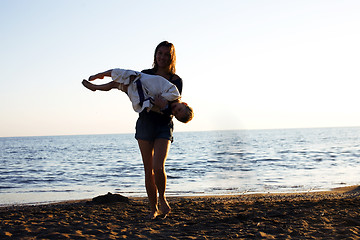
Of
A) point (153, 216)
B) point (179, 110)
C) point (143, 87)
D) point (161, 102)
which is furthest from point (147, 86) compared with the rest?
point (153, 216)

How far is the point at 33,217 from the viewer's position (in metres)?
4.43

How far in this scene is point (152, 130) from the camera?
394 centimetres

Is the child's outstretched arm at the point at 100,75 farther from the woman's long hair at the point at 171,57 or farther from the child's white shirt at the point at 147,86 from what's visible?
the woman's long hair at the point at 171,57

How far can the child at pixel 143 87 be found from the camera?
148 inches

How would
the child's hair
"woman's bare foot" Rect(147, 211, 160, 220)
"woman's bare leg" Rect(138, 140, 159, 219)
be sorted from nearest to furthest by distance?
the child's hair < "woman's bare leg" Rect(138, 140, 159, 219) < "woman's bare foot" Rect(147, 211, 160, 220)

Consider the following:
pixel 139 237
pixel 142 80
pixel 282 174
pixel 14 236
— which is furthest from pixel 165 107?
pixel 282 174

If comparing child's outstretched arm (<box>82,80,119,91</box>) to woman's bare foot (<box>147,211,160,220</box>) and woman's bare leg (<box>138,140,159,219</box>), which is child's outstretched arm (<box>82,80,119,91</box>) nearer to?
woman's bare leg (<box>138,140,159,219</box>)

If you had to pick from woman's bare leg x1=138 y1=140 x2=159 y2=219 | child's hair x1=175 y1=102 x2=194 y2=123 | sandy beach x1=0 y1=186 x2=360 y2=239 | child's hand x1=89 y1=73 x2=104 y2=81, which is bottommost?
sandy beach x1=0 y1=186 x2=360 y2=239

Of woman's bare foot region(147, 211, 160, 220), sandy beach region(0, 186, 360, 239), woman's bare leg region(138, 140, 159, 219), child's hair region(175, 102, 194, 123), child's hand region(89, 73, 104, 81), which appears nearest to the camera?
sandy beach region(0, 186, 360, 239)

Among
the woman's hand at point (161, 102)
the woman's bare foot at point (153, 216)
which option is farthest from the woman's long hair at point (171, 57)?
the woman's bare foot at point (153, 216)

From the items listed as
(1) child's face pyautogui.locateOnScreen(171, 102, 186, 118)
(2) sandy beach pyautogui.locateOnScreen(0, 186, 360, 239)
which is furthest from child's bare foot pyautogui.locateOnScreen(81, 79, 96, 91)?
(2) sandy beach pyautogui.locateOnScreen(0, 186, 360, 239)

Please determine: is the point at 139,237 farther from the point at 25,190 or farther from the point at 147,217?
the point at 25,190

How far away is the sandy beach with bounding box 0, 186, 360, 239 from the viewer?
3.46m

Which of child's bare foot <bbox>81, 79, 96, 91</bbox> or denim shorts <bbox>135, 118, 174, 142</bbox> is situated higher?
child's bare foot <bbox>81, 79, 96, 91</bbox>
